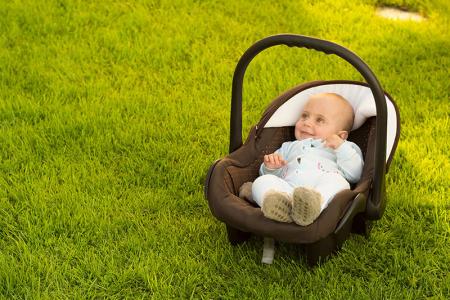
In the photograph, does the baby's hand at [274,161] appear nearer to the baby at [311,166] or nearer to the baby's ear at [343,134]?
the baby at [311,166]

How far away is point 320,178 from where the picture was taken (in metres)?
2.70

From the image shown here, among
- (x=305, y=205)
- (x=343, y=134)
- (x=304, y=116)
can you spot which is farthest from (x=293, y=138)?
(x=305, y=205)

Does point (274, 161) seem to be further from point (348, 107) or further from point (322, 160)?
point (348, 107)

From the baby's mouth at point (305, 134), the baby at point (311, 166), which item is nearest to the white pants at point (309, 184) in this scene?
the baby at point (311, 166)

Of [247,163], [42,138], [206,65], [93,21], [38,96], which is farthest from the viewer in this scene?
[93,21]

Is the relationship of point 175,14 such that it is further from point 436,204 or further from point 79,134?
point 436,204

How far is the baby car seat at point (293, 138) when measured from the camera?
2436 mm

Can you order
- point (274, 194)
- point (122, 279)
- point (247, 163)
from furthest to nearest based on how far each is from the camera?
point (247, 163)
point (122, 279)
point (274, 194)

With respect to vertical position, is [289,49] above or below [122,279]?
above

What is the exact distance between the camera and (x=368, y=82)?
2.41 meters

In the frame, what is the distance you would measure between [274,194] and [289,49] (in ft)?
6.44

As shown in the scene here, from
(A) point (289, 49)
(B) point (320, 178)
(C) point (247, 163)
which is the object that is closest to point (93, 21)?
(A) point (289, 49)

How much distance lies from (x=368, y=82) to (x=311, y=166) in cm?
49

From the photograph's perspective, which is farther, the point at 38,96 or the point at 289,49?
the point at 289,49
